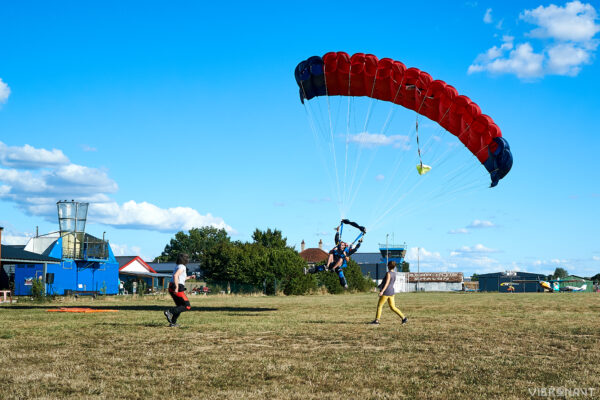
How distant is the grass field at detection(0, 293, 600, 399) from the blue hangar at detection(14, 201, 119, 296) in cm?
3420

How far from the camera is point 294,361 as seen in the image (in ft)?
29.2

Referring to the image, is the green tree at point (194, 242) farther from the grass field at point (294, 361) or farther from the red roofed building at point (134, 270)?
the grass field at point (294, 361)

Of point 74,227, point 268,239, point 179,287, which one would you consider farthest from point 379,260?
point 179,287

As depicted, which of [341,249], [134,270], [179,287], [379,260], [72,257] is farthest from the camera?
[379,260]

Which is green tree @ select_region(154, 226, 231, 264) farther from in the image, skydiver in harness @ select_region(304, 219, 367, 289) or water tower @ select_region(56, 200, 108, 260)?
skydiver in harness @ select_region(304, 219, 367, 289)

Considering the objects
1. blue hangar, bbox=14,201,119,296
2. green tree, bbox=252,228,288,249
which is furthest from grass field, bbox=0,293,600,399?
green tree, bbox=252,228,288,249

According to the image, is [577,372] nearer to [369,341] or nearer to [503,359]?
[503,359]

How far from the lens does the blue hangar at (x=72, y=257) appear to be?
149 feet

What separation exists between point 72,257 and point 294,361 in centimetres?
4393

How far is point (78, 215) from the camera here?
161 feet

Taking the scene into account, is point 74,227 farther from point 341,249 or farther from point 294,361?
point 294,361

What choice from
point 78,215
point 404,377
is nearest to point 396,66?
point 404,377

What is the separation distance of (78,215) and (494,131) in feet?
135

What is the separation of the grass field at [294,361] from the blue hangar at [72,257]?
34202 millimetres
